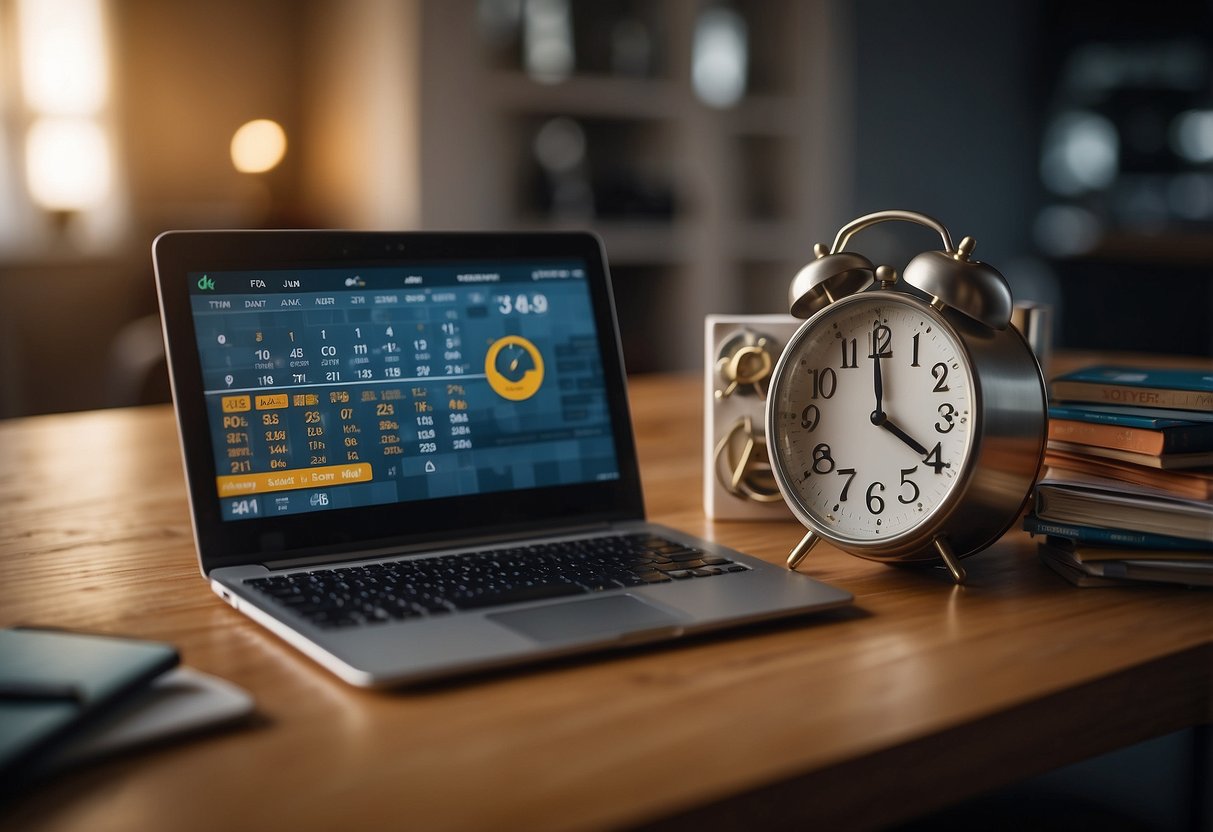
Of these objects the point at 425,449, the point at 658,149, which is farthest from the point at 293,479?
the point at 658,149

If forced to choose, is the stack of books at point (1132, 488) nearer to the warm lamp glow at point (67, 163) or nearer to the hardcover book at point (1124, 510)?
the hardcover book at point (1124, 510)

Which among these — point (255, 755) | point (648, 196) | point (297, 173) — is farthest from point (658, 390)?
point (297, 173)

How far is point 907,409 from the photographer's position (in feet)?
2.86

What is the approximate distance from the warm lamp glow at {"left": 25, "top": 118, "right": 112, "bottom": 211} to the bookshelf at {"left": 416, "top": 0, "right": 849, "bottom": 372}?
3.94 ft

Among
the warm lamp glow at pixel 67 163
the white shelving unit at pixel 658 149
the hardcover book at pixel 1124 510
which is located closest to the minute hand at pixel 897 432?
the hardcover book at pixel 1124 510

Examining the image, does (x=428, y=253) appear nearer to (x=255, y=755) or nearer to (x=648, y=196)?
(x=255, y=755)

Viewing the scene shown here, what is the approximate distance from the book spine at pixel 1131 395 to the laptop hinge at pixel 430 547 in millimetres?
405

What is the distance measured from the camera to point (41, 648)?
627mm

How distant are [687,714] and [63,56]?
4.11 metres

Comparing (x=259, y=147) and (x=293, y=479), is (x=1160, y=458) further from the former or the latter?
(x=259, y=147)

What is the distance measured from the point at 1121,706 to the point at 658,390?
1320 millimetres

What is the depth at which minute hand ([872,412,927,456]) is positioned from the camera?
856 mm

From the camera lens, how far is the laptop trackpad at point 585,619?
2.31 ft

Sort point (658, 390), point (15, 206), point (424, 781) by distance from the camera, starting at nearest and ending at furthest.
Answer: point (424, 781) < point (658, 390) < point (15, 206)
